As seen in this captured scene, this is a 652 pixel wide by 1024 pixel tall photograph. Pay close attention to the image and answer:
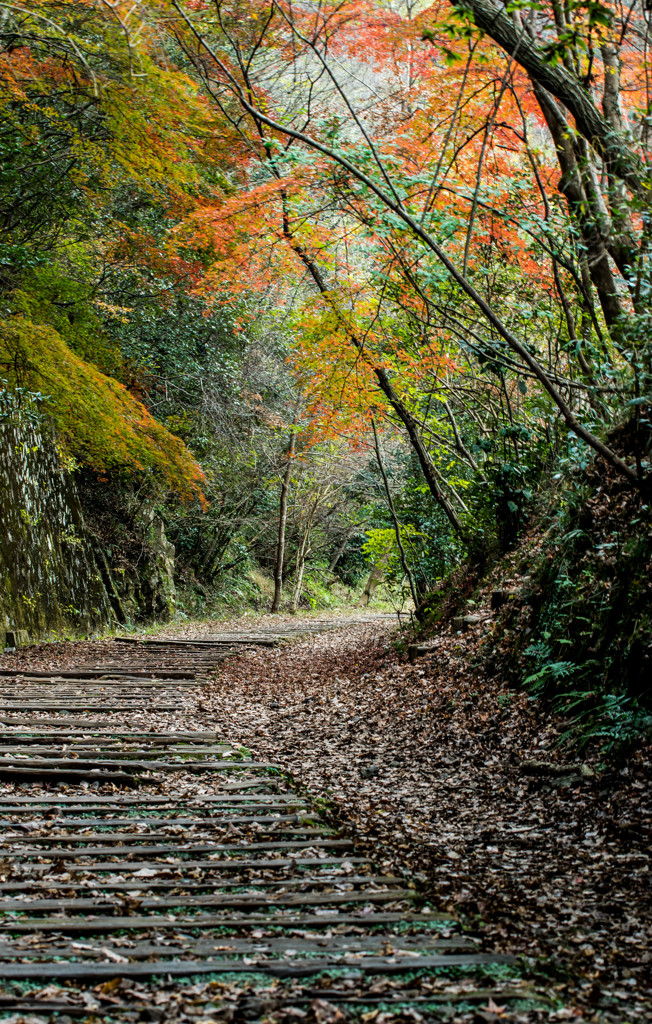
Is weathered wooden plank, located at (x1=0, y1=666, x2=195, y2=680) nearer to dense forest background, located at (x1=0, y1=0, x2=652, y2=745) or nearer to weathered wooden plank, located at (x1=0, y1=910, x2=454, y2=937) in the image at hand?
dense forest background, located at (x1=0, y1=0, x2=652, y2=745)

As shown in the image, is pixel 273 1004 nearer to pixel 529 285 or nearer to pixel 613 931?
pixel 613 931

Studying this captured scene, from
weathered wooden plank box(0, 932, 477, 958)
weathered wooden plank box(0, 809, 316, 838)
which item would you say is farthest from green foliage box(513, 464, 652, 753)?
weathered wooden plank box(0, 932, 477, 958)

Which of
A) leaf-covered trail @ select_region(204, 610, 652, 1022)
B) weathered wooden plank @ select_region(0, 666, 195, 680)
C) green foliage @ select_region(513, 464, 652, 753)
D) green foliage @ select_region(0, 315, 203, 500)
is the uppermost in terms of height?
green foliage @ select_region(0, 315, 203, 500)

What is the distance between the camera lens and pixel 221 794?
489 cm

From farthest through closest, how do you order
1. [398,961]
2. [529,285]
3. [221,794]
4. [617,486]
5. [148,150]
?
[148,150], [529,285], [617,486], [221,794], [398,961]

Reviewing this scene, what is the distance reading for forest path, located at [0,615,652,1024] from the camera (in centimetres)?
253

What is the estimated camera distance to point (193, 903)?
127 inches

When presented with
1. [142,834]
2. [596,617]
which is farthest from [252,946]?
[596,617]

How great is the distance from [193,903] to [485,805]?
6.99 ft

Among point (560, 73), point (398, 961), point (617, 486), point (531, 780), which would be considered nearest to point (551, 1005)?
point (398, 961)

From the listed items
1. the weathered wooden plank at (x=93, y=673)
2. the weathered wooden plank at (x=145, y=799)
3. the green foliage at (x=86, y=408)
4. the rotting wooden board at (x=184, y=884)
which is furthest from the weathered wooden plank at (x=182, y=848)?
the green foliage at (x=86, y=408)

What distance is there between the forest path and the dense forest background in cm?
87

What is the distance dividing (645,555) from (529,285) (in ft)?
15.4

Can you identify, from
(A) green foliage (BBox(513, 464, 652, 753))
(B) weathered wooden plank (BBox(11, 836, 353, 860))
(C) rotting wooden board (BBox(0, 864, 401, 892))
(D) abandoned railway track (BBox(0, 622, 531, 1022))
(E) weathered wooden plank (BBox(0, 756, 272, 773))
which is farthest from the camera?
(E) weathered wooden plank (BBox(0, 756, 272, 773))
